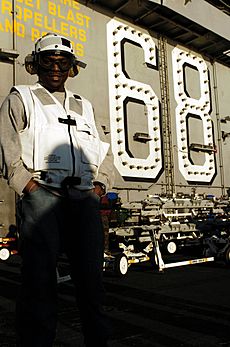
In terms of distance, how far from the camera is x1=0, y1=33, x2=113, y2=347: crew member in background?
67.5 inches

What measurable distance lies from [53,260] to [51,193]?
338mm

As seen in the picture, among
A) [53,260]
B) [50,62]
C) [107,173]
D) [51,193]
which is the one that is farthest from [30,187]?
[50,62]

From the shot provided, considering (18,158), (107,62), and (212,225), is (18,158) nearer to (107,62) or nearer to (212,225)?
(212,225)

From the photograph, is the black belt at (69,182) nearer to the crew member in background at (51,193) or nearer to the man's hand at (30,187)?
the crew member in background at (51,193)

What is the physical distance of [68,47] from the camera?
2.04 metres

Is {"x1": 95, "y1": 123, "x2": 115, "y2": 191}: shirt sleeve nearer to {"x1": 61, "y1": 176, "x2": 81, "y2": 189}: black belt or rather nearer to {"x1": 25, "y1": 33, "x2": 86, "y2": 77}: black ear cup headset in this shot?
{"x1": 61, "y1": 176, "x2": 81, "y2": 189}: black belt

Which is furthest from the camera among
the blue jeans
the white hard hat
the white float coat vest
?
the white hard hat

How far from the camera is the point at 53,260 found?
176 centimetres

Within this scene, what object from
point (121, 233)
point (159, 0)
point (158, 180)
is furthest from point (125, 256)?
point (159, 0)

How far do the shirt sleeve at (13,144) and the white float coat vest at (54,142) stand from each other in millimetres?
40

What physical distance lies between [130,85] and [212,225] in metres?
5.77

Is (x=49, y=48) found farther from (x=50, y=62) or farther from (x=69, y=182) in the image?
(x=69, y=182)

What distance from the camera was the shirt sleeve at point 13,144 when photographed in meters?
1.74

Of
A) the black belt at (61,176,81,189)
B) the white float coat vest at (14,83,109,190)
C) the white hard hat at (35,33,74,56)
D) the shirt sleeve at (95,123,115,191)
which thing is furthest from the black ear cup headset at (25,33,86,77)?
the black belt at (61,176,81,189)
